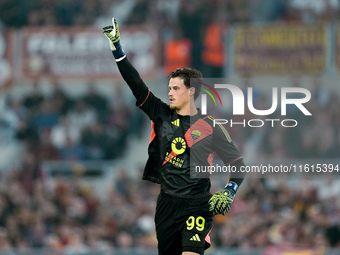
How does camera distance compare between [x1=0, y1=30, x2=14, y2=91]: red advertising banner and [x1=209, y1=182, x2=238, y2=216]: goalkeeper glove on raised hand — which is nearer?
[x1=209, y1=182, x2=238, y2=216]: goalkeeper glove on raised hand

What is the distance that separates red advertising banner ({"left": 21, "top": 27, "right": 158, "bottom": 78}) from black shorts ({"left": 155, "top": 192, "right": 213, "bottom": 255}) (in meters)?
11.2

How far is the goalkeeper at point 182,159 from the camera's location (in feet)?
23.2

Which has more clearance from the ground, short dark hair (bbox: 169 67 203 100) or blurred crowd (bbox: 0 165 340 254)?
short dark hair (bbox: 169 67 203 100)

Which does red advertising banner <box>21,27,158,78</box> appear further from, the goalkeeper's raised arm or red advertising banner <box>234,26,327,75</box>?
the goalkeeper's raised arm

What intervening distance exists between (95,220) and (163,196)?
871 cm

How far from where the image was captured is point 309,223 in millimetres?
13898

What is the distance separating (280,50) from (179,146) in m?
10.5

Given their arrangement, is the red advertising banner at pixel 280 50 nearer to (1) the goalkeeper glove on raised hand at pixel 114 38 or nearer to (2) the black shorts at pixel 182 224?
(2) the black shorts at pixel 182 224

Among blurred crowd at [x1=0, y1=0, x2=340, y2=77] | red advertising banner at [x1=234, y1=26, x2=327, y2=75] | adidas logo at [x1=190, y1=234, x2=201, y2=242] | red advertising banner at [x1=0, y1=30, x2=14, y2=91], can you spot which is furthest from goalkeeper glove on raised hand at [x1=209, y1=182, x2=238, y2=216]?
red advertising banner at [x1=0, y1=30, x2=14, y2=91]

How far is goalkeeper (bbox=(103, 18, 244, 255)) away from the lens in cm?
708

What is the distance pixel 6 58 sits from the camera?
19000 millimetres

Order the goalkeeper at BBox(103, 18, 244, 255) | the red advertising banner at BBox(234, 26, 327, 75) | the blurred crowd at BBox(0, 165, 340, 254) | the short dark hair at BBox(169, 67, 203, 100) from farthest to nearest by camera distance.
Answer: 1. the red advertising banner at BBox(234, 26, 327, 75)
2. the blurred crowd at BBox(0, 165, 340, 254)
3. the short dark hair at BBox(169, 67, 203, 100)
4. the goalkeeper at BBox(103, 18, 244, 255)

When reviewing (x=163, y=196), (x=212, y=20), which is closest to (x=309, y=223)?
(x=212, y=20)

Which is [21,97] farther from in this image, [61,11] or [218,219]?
[218,219]
